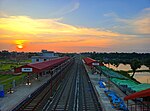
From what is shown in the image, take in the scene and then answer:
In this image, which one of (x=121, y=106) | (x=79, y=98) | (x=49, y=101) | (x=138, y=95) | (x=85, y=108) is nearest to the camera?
(x=138, y=95)

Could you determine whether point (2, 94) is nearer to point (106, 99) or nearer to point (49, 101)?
point (49, 101)

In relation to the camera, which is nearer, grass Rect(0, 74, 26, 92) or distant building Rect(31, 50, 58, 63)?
grass Rect(0, 74, 26, 92)

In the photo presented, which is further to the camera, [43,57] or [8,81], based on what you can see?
[43,57]

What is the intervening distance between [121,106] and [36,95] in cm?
1216

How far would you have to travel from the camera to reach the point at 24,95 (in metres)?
27.0

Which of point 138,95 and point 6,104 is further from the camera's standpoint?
point 6,104

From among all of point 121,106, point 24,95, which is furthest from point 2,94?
point 121,106

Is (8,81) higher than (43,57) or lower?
lower

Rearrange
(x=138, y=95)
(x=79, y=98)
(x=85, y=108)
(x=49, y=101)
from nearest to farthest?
(x=138, y=95) < (x=85, y=108) < (x=49, y=101) < (x=79, y=98)

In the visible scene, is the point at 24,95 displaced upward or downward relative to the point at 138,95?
downward

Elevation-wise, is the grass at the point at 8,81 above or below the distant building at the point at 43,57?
below

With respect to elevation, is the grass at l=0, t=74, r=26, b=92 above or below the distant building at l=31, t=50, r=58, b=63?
below

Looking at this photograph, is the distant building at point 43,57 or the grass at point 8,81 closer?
the grass at point 8,81

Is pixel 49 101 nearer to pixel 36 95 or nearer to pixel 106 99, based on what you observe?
pixel 36 95
